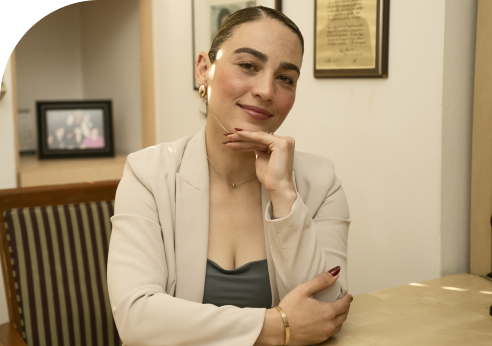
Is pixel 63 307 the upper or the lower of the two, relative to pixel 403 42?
lower

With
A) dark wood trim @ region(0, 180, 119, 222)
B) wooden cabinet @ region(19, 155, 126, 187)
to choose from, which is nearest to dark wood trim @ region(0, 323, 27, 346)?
dark wood trim @ region(0, 180, 119, 222)

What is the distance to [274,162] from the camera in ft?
4.24

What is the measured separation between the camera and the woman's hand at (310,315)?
3.63 ft

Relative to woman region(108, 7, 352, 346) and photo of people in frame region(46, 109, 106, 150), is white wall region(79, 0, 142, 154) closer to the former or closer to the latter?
photo of people in frame region(46, 109, 106, 150)

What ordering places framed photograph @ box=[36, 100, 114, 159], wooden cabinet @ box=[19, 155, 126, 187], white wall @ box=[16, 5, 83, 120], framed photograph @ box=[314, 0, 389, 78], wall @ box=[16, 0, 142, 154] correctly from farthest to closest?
white wall @ box=[16, 5, 83, 120]
wall @ box=[16, 0, 142, 154]
framed photograph @ box=[36, 100, 114, 159]
wooden cabinet @ box=[19, 155, 126, 187]
framed photograph @ box=[314, 0, 389, 78]

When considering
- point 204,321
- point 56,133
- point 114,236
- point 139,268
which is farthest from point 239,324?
point 56,133

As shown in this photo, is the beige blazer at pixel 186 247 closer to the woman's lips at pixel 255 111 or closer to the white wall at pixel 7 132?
the woman's lips at pixel 255 111

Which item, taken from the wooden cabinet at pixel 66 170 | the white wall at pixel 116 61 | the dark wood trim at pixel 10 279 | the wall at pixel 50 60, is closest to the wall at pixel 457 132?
the dark wood trim at pixel 10 279

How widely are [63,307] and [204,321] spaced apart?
639 mm

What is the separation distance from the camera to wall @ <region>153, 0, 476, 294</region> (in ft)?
5.51

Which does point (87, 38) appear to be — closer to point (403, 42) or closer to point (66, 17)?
point (66, 17)

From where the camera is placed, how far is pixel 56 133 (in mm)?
3416

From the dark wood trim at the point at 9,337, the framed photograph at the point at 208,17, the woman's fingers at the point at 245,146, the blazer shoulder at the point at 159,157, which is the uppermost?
the framed photograph at the point at 208,17

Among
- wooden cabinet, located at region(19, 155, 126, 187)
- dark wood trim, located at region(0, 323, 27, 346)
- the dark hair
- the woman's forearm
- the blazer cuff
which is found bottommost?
dark wood trim, located at region(0, 323, 27, 346)
